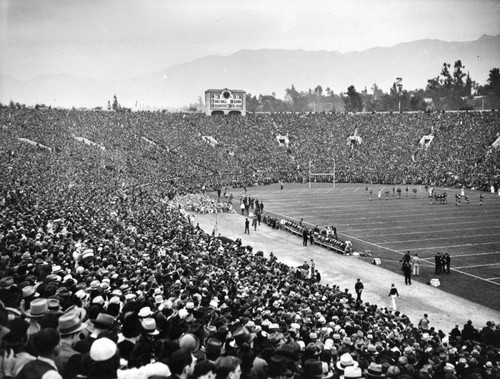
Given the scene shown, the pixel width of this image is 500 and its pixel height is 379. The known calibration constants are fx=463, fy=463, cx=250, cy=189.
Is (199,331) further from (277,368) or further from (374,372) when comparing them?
(374,372)

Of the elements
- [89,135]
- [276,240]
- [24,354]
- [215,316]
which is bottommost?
[276,240]

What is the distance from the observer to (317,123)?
75.7m

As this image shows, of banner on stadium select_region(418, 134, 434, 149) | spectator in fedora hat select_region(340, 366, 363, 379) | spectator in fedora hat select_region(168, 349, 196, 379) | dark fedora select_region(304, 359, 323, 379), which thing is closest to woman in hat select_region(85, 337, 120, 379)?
spectator in fedora hat select_region(168, 349, 196, 379)

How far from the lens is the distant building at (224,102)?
7844 cm

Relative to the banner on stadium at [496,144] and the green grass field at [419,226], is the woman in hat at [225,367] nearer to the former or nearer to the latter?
the green grass field at [419,226]

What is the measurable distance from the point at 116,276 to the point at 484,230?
25685 mm

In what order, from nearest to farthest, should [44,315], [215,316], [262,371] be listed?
1. [262,371]
2. [44,315]
3. [215,316]

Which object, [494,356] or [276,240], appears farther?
[276,240]

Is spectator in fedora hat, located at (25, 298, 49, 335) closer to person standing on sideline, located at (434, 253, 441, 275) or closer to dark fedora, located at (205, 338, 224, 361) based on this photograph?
dark fedora, located at (205, 338, 224, 361)

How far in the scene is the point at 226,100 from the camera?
78875 mm

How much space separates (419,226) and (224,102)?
53718 mm

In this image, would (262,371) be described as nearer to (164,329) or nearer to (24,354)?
(164,329)

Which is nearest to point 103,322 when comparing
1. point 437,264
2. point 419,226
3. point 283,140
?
point 437,264

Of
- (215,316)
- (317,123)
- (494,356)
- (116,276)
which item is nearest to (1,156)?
(116,276)
